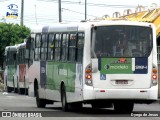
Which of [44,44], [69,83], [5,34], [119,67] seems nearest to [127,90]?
[119,67]

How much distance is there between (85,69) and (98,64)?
0.42 m

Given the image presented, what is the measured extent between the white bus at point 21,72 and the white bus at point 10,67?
595 millimetres

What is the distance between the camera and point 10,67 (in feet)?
173

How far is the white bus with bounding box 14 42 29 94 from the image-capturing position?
154 feet

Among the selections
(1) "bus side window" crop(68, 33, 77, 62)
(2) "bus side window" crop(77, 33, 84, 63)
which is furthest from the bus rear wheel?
(2) "bus side window" crop(77, 33, 84, 63)

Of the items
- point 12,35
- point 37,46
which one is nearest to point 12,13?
Answer: point 12,35

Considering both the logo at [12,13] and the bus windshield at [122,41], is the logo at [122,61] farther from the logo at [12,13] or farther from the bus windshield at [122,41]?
the logo at [12,13]

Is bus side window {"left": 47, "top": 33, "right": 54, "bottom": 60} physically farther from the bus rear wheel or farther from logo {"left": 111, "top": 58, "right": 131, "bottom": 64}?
logo {"left": 111, "top": 58, "right": 131, "bottom": 64}

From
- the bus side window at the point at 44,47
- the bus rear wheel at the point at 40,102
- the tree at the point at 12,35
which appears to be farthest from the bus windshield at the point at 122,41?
the tree at the point at 12,35

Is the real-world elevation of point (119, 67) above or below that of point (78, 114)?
above

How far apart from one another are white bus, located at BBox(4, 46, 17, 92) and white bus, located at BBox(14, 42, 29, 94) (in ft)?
1.95

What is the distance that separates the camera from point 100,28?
23219 millimetres

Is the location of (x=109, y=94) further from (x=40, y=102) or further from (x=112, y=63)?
(x=40, y=102)

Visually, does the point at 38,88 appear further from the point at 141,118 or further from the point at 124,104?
the point at 141,118
